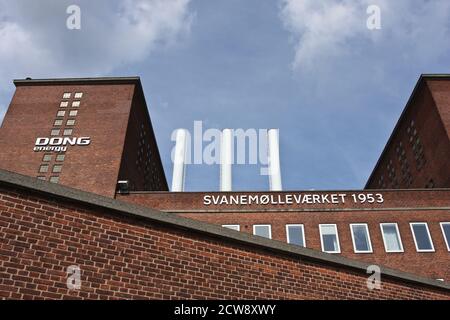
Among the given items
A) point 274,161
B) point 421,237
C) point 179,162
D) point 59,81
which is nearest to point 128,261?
point 421,237

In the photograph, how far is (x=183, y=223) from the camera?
21.1ft

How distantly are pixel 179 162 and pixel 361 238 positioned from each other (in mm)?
26704

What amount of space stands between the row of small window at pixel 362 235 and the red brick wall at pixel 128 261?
66.6ft

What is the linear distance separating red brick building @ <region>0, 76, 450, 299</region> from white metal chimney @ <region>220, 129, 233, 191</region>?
8.64m

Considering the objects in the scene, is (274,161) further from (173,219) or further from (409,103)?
(173,219)

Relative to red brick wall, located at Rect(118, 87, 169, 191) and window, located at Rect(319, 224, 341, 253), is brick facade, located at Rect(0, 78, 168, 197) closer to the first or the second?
red brick wall, located at Rect(118, 87, 169, 191)

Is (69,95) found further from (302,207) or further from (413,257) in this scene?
(413,257)

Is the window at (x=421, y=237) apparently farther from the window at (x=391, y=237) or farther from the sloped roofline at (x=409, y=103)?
the sloped roofline at (x=409, y=103)

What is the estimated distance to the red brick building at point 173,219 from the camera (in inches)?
216

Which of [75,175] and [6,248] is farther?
[75,175]

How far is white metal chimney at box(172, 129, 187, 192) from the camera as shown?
4720 centimetres

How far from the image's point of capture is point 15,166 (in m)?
33.2
